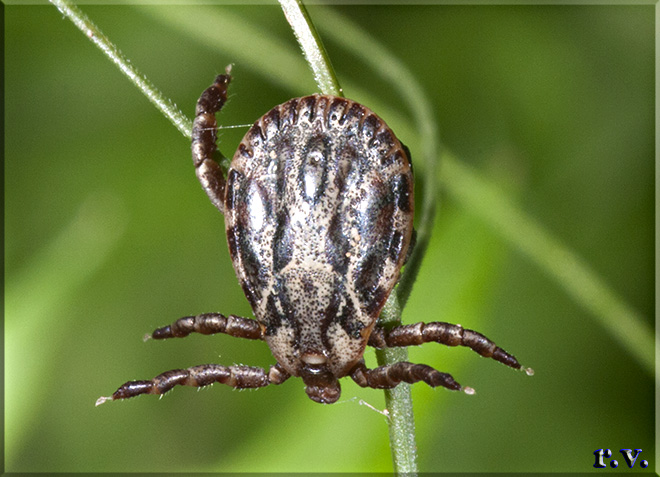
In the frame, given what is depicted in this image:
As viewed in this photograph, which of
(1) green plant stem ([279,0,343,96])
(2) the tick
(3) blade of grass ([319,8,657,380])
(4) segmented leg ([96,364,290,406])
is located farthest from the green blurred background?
(1) green plant stem ([279,0,343,96])

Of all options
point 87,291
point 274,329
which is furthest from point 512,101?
point 87,291

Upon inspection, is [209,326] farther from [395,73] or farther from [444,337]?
[395,73]

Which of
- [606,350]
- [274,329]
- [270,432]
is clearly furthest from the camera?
[606,350]

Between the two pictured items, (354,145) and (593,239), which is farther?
(593,239)

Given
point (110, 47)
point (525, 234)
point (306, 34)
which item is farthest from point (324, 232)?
point (525, 234)

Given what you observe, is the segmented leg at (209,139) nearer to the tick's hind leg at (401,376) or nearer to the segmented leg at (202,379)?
the segmented leg at (202,379)

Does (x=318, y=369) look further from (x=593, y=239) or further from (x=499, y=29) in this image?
(x=499, y=29)

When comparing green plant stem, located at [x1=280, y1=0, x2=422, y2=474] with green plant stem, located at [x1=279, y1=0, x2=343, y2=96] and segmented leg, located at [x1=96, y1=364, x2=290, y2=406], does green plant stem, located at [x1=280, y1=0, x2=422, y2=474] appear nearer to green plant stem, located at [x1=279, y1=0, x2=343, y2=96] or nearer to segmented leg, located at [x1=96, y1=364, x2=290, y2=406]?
green plant stem, located at [x1=279, y1=0, x2=343, y2=96]
